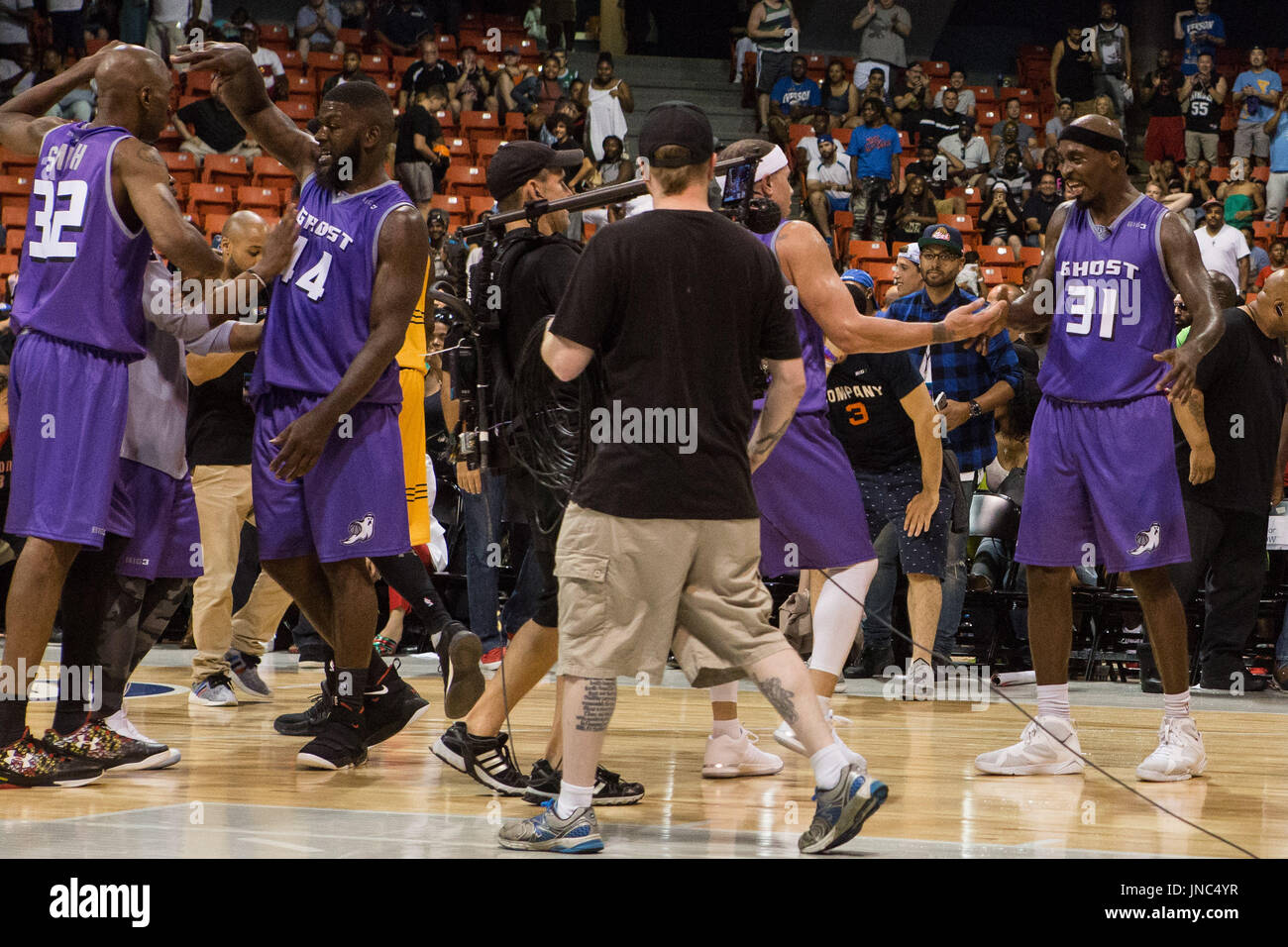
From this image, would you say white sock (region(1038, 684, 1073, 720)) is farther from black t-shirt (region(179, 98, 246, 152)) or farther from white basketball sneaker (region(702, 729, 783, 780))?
black t-shirt (region(179, 98, 246, 152))

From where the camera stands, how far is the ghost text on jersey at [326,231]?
4750 mm

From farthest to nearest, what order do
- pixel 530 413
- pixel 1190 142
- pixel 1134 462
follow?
pixel 1190 142 < pixel 1134 462 < pixel 530 413

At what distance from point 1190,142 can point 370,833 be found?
56.4 ft

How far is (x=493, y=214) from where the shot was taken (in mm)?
4641

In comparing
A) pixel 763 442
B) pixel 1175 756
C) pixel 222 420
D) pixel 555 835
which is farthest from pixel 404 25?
pixel 555 835

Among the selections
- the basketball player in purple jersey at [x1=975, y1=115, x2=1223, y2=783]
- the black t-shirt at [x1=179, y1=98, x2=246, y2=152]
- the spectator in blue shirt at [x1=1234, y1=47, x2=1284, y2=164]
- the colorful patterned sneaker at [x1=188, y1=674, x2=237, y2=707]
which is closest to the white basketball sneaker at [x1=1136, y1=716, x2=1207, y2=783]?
the basketball player in purple jersey at [x1=975, y1=115, x2=1223, y2=783]

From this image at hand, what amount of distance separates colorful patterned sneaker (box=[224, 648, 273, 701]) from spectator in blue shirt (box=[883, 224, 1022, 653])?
142 inches

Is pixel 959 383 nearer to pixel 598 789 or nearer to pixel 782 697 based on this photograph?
pixel 598 789

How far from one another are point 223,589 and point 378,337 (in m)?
2.56

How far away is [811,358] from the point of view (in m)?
4.96

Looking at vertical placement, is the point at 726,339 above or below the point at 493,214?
below

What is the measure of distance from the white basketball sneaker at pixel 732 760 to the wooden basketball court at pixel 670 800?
0.18 feet
